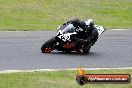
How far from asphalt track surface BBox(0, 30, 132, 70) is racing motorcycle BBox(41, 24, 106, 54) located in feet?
0.58

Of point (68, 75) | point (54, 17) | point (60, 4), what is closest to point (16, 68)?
point (68, 75)

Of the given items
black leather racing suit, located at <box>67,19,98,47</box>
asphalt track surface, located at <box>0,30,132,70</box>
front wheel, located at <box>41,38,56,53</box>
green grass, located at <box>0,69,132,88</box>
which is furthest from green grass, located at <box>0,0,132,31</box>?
green grass, located at <box>0,69,132,88</box>

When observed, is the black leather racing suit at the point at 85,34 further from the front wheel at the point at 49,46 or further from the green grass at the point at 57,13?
the green grass at the point at 57,13

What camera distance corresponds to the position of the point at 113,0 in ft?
93.9

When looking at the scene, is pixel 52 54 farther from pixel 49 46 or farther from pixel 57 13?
pixel 57 13

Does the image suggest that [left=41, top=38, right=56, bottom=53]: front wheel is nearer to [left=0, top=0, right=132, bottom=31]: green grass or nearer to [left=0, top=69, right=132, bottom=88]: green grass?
[left=0, top=69, right=132, bottom=88]: green grass

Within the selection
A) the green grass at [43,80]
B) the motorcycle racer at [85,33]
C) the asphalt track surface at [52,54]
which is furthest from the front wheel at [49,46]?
the green grass at [43,80]

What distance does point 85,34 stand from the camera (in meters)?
14.8

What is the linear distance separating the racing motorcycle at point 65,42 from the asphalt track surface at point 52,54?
0.58ft

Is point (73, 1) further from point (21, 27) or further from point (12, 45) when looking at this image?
point (12, 45)

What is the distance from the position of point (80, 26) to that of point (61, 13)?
976 centimetres

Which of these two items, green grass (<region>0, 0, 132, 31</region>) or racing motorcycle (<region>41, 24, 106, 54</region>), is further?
green grass (<region>0, 0, 132, 31</region>)

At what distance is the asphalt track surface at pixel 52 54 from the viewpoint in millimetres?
13214

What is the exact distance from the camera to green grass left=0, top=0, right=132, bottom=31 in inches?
835
